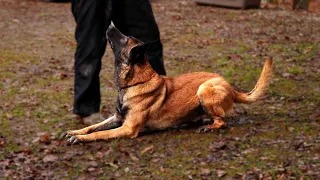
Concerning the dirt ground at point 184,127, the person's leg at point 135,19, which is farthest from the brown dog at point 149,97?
the person's leg at point 135,19

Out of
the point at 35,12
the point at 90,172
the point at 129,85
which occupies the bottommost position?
the point at 35,12

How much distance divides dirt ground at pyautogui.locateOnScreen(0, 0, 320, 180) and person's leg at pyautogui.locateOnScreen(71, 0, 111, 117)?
42cm

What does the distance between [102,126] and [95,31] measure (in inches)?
39.5

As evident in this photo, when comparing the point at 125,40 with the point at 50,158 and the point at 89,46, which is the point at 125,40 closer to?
the point at 89,46

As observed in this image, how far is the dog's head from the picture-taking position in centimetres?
574

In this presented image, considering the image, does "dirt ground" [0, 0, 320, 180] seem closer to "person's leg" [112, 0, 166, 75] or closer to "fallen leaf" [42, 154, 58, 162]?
"fallen leaf" [42, 154, 58, 162]

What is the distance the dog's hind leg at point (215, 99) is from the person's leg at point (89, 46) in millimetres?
1179

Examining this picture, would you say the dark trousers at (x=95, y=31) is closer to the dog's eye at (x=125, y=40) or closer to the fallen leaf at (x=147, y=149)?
the dog's eye at (x=125, y=40)

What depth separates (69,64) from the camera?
10.5 metres

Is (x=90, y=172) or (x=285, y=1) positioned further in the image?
(x=285, y=1)

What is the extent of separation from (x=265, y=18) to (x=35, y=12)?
620cm

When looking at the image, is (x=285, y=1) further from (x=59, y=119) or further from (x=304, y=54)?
(x=59, y=119)

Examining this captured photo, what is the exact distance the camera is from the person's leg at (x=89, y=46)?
6172 millimetres

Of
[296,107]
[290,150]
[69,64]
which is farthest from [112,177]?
[69,64]
